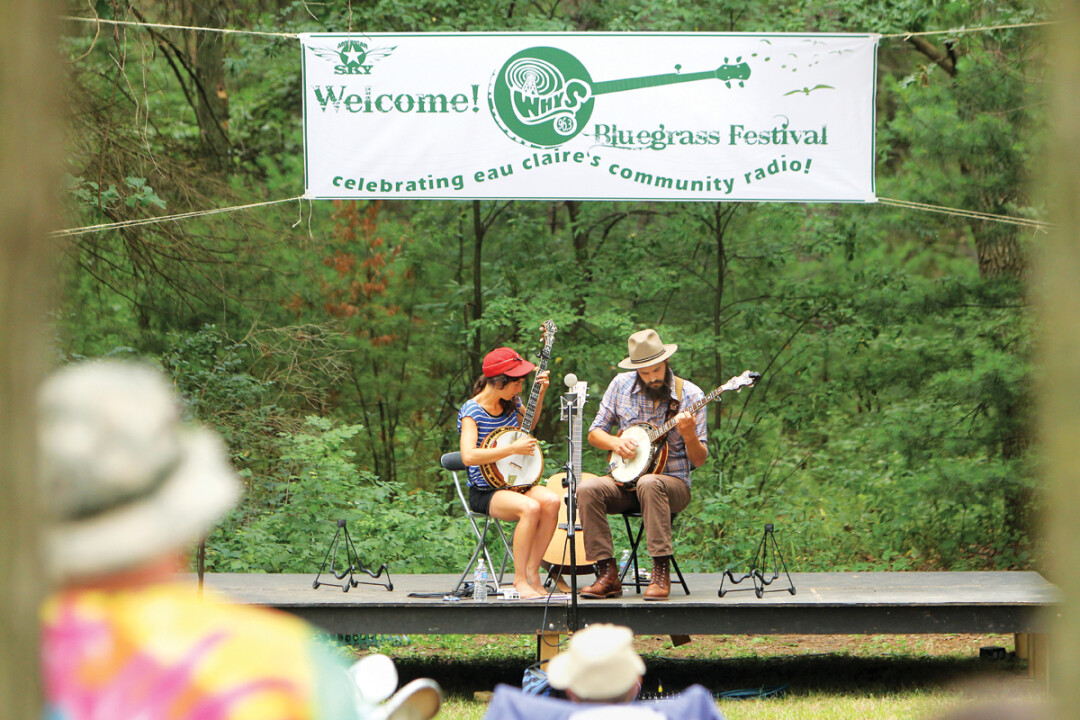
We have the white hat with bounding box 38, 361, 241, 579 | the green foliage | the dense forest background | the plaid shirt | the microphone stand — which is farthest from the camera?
the dense forest background

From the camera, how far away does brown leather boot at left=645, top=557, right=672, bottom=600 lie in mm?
5316

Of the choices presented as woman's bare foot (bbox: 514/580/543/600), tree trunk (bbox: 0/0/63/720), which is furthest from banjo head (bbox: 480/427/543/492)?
tree trunk (bbox: 0/0/63/720)

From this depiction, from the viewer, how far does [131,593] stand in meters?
1.22

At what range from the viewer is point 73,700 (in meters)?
1.19

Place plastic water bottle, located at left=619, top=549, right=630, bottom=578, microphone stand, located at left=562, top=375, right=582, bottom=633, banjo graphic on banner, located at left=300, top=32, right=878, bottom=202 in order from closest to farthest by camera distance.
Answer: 1. microphone stand, located at left=562, top=375, right=582, bottom=633
2. plastic water bottle, located at left=619, top=549, right=630, bottom=578
3. banjo graphic on banner, located at left=300, top=32, right=878, bottom=202

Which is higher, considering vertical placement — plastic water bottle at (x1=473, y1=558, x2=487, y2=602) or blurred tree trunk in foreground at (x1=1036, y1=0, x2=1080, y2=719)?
blurred tree trunk in foreground at (x1=1036, y1=0, x2=1080, y2=719)

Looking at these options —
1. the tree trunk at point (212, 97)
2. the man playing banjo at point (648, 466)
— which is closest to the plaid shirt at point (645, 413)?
the man playing banjo at point (648, 466)

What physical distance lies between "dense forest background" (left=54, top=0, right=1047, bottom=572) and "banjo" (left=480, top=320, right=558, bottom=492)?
245cm

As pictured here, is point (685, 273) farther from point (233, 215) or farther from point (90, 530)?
point (90, 530)

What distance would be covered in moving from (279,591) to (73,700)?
4819 mm

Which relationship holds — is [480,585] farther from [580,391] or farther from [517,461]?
[580,391]

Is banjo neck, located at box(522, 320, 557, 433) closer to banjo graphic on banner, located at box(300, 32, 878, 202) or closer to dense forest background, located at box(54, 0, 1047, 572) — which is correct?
banjo graphic on banner, located at box(300, 32, 878, 202)

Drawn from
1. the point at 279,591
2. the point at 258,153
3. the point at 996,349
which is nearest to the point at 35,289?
the point at 279,591

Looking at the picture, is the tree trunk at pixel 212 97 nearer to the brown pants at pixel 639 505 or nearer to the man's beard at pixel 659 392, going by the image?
the man's beard at pixel 659 392
